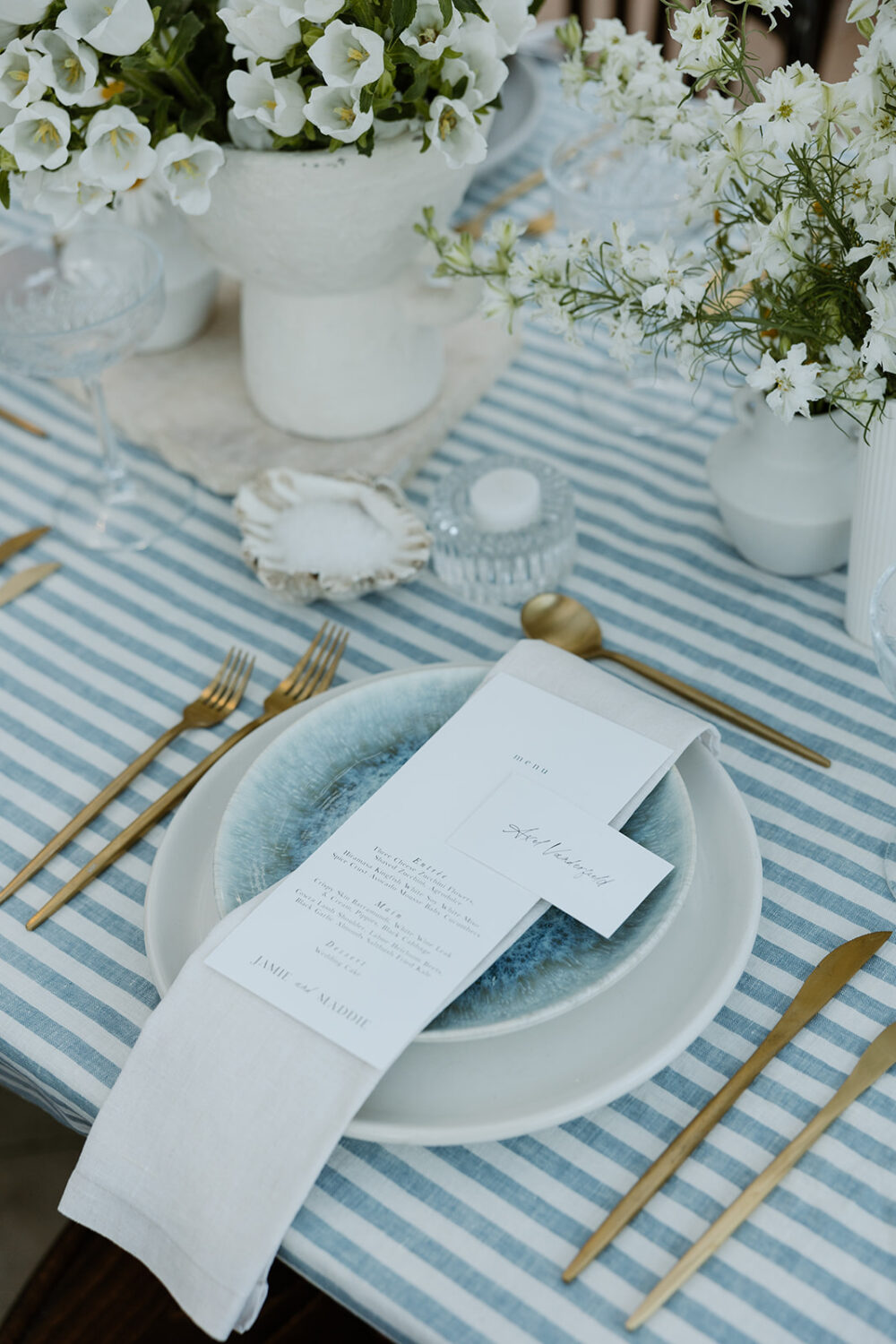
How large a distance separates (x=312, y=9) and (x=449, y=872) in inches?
18.9

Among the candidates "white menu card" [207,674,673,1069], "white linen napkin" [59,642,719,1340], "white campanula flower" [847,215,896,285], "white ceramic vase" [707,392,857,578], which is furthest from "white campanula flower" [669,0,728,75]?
"white linen napkin" [59,642,719,1340]

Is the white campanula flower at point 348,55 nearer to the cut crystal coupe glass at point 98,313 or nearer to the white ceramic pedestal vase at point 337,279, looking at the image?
the white ceramic pedestal vase at point 337,279

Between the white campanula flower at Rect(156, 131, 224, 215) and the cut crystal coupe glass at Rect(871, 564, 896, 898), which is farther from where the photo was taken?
the white campanula flower at Rect(156, 131, 224, 215)

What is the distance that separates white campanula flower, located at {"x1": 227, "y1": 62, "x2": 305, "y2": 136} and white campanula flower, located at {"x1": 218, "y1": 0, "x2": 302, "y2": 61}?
13mm

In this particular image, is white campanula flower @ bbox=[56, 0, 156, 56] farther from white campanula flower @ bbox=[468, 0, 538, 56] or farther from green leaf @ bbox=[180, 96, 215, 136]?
white campanula flower @ bbox=[468, 0, 538, 56]

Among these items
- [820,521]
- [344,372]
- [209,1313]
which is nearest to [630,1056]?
[209,1313]

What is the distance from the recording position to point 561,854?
590 mm

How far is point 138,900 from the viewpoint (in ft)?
2.27

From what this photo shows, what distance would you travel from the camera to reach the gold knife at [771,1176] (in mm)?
512

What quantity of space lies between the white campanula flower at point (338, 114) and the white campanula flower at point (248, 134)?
0.07m

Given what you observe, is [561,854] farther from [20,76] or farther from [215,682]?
[20,76]

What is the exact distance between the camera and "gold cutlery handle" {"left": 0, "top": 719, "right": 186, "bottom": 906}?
708 mm

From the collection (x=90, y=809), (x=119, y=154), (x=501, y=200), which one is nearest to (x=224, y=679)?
(x=90, y=809)

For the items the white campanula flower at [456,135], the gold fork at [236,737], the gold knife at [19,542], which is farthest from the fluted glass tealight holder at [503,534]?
the gold knife at [19,542]
